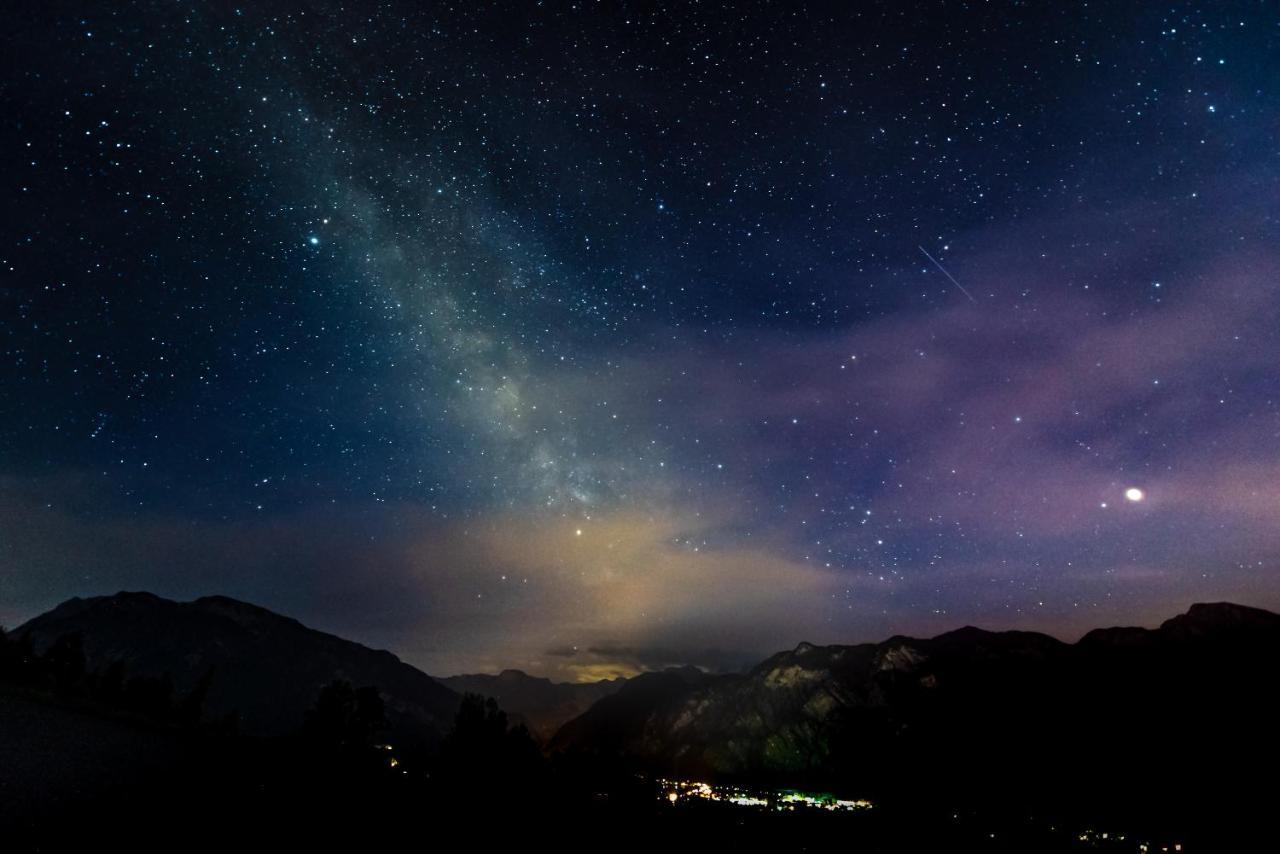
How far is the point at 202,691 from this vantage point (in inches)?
4437

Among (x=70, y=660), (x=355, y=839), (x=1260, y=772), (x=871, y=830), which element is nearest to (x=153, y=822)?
(x=355, y=839)

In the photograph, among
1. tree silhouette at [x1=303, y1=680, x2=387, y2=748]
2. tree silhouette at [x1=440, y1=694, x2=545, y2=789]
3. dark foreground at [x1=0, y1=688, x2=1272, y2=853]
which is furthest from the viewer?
tree silhouette at [x1=303, y1=680, x2=387, y2=748]

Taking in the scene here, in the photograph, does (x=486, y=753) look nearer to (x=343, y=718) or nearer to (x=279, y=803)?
(x=343, y=718)

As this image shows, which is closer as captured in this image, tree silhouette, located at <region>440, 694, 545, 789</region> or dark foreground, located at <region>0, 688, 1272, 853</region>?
dark foreground, located at <region>0, 688, 1272, 853</region>

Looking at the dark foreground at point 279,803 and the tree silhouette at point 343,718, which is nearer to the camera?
the dark foreground at point 279,803

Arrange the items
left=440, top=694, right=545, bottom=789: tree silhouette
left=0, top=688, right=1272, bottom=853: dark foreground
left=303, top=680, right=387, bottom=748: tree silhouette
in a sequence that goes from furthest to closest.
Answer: left=303, top=680, right=387, bottom=748: tree silhouette < left=440, top=694, right=545, bottom=789: tree silhouette < left=0, top=688, right=1272, bottom=853: dark foreground

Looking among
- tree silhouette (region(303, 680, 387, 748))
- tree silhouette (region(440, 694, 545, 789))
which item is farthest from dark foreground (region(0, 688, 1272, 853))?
tree silhouette (region(303, 680, 387, 748))

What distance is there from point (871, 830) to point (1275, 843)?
126 meters

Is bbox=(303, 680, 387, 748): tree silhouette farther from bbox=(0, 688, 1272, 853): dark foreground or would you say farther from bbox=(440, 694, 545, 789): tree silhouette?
bbox=(440, 694, 545, 789): tree silhouette

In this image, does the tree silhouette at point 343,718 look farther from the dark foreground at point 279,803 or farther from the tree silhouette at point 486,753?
the tree silhouette at point 486,753

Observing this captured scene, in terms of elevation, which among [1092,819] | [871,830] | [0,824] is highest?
[0,824]

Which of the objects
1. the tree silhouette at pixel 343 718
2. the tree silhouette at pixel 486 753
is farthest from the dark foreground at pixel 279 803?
the tree silhouette at pixel 343 718

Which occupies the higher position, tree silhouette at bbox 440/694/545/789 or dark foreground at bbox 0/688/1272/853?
dark foreground at bbox 0/688/1272/853

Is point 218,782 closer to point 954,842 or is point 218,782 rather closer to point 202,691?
point 202,691
